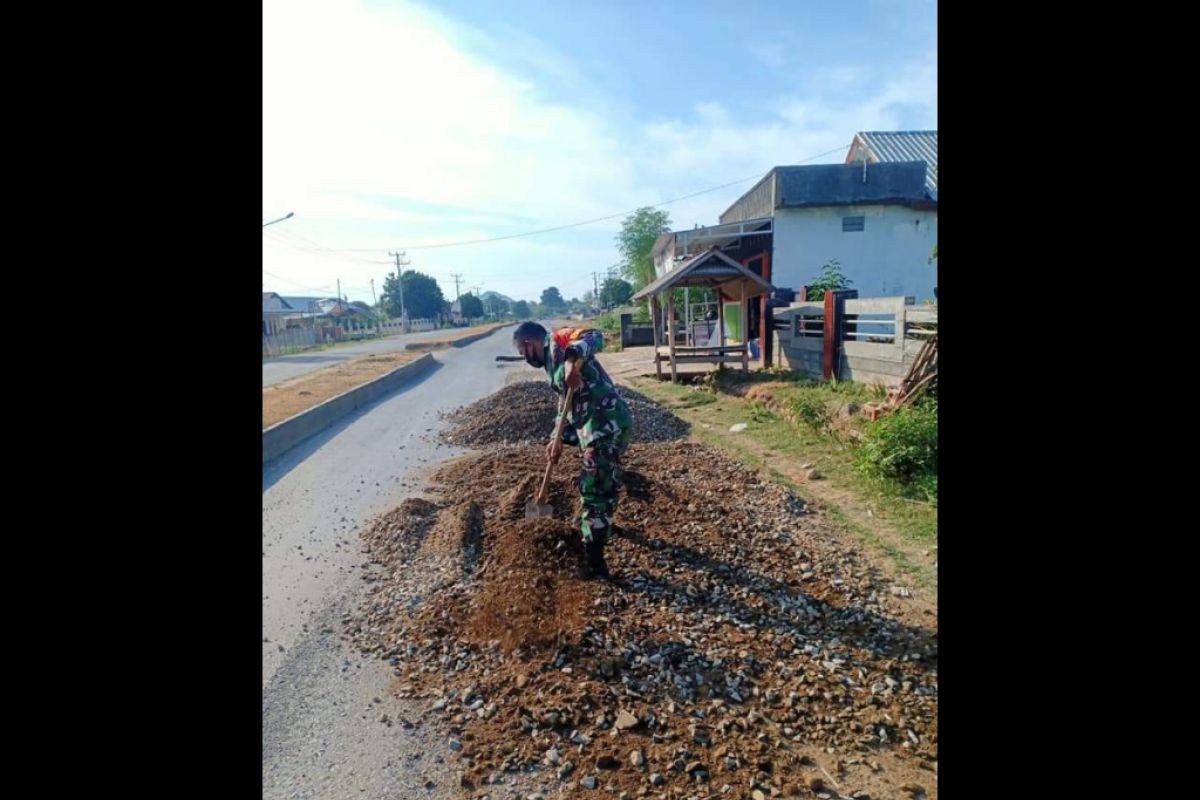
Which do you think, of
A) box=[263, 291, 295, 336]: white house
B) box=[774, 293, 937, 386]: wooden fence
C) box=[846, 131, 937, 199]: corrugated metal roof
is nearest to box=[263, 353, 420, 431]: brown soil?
box=[774, 293, 937, 386]: wooden fence

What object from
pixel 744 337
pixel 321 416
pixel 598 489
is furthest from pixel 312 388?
pixel 598 489

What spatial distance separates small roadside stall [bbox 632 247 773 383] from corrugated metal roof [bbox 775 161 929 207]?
6.53 meters

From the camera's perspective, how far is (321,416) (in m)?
11.2

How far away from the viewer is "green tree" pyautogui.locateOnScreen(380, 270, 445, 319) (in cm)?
6394

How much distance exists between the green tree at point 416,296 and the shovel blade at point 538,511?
61.5 m

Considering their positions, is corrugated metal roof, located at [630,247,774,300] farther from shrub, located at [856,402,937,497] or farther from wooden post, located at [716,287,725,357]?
shrub, located at [856,402,937,497]

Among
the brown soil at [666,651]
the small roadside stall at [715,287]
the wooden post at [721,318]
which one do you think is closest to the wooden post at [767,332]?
the small roadside stall at [715,287]

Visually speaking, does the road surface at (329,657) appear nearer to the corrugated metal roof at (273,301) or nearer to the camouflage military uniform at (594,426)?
the camouflage military uniform at (594,426)

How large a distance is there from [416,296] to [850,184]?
172 ft

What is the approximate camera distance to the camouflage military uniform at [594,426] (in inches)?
167
